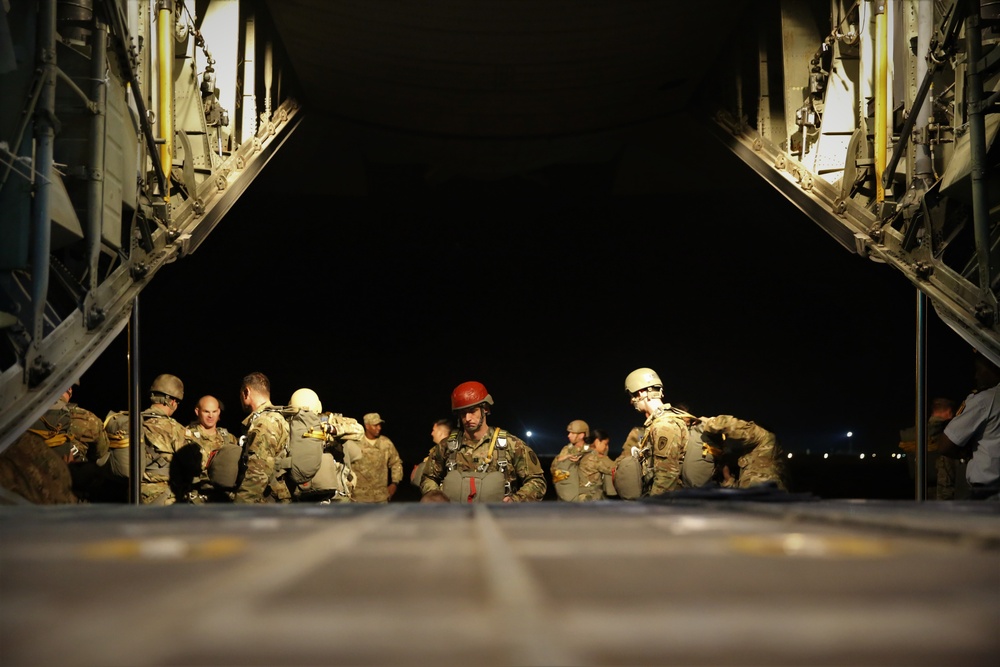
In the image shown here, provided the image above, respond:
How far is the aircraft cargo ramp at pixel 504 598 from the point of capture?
3.07 ft

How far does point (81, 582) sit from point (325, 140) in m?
16.0

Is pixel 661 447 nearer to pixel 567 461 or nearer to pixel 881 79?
pixel 881 79

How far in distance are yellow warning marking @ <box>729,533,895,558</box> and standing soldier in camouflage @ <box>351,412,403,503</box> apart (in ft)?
32.8

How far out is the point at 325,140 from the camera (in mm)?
16688

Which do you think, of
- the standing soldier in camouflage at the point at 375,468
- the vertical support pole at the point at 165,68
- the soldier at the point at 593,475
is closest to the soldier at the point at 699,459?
the soldier at the point at 593,475

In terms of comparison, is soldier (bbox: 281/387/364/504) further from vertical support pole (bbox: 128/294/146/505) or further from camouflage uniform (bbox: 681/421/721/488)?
camouflage uniform (bbox: 681/421/721/488)

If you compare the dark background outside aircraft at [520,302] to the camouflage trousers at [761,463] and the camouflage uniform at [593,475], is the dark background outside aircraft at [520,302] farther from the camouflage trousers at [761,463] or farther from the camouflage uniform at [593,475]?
the camouflage trousers at [761,463]

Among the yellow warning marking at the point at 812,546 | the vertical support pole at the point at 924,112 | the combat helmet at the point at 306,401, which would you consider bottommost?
the combat helmet at the point at 306,401

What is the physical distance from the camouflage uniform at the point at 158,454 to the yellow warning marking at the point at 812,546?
830cm

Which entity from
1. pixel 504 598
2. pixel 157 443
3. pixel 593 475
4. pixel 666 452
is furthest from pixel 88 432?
pixel 504 598

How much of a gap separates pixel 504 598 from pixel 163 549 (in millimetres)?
836

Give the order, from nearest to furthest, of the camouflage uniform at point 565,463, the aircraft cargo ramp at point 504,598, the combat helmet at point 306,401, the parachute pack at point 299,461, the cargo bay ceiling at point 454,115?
the aircraft cargo ramp at point 504,598, the cargo bay ceiling at point 454,115, the parachute pack at point 299,461, the combat helmet at point 306,401, the camouflage uniform at point 565,463

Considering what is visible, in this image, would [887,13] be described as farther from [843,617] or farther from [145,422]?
[843,617]

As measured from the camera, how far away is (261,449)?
845cm
